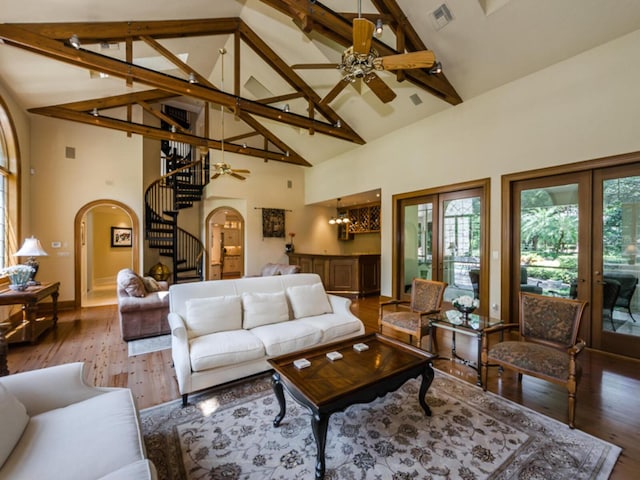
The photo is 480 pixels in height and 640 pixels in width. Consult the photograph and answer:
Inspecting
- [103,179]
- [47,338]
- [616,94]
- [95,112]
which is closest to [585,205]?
[616,94]

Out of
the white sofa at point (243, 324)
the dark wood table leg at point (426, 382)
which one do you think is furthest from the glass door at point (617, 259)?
the white sofa at point (243, 324)

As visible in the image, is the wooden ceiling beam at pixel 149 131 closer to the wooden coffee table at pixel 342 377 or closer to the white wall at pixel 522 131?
the white wall at pixel 522 131

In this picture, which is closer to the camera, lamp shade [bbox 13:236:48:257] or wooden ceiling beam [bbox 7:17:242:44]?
wooden ceiling beam [bbox 7:17:242:44]

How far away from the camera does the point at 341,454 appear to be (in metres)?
1.83

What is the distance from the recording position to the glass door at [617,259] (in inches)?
127

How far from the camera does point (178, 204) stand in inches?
313

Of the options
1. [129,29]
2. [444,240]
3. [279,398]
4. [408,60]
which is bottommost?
[279,398]

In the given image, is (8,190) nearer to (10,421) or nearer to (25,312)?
(25,312)

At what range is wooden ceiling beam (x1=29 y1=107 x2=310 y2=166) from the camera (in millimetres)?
5316

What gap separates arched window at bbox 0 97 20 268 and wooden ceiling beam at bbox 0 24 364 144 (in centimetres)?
215

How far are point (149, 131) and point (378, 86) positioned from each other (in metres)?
5.19

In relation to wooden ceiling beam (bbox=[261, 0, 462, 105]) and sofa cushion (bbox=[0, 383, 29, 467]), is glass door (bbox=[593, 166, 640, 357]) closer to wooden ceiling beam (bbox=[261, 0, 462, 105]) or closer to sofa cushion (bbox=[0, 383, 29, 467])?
wooden ceiling beam (bbox=[261, 0, 462, 105])

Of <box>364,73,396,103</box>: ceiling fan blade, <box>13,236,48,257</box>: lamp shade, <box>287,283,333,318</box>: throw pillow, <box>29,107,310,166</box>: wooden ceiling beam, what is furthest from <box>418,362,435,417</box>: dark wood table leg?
<box>29,107,310,166</box>: wooden ceiling beam


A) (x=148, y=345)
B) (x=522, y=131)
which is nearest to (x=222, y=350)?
(x=148, y=345)
